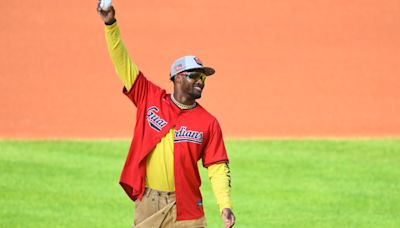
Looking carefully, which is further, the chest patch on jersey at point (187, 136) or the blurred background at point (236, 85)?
the blurred background at point (236, 85)

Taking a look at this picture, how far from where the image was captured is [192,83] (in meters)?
7.98

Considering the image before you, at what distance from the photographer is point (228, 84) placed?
19.5m

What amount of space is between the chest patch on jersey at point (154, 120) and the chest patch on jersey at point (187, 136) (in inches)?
4.9

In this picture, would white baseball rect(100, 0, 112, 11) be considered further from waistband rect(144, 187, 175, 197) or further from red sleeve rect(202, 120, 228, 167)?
waistband rect(144, 187, 175, 197)

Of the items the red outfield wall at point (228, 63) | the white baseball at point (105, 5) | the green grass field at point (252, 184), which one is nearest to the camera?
the white baseball at point (105, 5)

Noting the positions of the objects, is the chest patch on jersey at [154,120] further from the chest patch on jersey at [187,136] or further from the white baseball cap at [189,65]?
the white baseball cap at [189,65]

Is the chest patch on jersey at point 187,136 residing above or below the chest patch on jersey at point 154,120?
below

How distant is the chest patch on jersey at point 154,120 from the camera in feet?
25.9

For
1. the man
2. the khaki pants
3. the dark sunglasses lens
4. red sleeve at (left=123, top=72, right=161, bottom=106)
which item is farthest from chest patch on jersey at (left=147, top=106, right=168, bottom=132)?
the khaki pants

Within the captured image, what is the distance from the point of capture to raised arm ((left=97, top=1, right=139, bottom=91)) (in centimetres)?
770

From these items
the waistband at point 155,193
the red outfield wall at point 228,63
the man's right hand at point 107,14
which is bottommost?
the waistband at point 155,193

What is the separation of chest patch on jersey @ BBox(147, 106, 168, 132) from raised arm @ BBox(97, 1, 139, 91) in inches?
9.0

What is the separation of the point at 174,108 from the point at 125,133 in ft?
33.8

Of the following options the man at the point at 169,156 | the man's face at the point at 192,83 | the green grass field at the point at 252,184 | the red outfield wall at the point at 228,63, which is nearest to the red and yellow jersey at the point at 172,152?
the man at the point at 169,156
